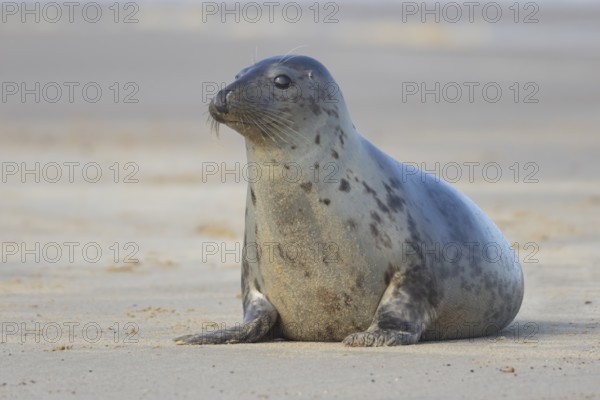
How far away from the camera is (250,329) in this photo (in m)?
6.84

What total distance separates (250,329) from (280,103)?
1091 mm

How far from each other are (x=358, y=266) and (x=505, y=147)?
1509cm

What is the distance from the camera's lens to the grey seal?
6.68 metres

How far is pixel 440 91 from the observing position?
32.4 m

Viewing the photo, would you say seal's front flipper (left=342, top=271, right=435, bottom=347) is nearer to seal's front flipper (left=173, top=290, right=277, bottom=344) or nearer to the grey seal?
the grey seal

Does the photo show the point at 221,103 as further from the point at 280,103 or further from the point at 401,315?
the point at 401,315

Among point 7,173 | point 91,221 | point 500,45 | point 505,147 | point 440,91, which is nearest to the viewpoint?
point 91,221

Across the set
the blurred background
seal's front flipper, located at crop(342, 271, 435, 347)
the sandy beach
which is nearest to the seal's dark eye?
the blurred background

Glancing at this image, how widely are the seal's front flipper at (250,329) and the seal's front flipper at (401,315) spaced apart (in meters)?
0.48

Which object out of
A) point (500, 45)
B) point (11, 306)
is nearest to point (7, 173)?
point (11, 306)

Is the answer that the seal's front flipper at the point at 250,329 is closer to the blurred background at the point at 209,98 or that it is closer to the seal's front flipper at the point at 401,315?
the seal's front flipper at the point at 401,315

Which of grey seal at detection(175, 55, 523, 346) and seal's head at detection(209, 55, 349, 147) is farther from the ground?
seal's head at detection(209, 55, 349, 147)

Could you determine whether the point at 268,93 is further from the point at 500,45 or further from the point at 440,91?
the point at 500,45

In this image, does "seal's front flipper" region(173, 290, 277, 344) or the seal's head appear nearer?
the seal's head
